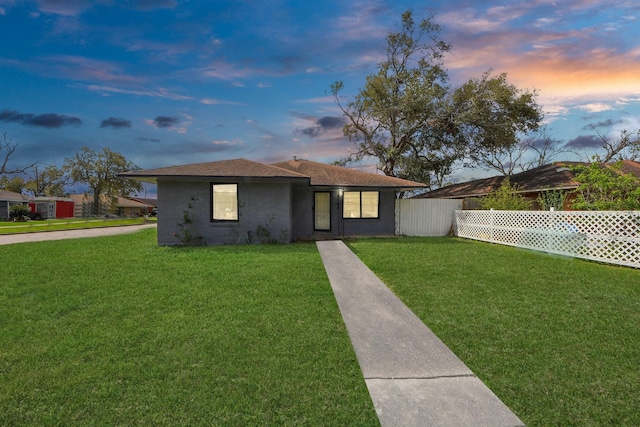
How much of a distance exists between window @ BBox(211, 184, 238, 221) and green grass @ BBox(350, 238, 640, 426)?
6122 millimetres

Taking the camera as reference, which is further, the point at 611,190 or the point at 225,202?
the point at 225,202

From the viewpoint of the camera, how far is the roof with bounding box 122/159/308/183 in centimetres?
1109

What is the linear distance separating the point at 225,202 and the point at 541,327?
10393 millimetres

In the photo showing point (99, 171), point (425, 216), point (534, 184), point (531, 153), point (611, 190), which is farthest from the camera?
point (99, 171)

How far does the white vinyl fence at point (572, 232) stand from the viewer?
834 centimetres

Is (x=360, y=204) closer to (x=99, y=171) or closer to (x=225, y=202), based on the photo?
(x=225, y=202)

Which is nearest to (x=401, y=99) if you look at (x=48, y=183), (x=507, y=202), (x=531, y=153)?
(x=507, y=202)

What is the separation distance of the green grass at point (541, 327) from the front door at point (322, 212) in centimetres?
669

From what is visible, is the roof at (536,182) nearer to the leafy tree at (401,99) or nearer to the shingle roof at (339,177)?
the leafy tree at (401,99)

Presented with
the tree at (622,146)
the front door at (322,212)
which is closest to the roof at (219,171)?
the front door at (322,212)

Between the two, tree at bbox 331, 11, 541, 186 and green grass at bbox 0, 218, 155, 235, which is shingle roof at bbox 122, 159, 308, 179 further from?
tree at bbox 331, 11, 541, 186

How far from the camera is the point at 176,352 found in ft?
10.8

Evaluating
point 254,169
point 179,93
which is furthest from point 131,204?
point 254,169

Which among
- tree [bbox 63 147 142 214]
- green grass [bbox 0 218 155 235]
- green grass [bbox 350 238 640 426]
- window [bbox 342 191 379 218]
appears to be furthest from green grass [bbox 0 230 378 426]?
tree [bbox 63 147 142 214]
